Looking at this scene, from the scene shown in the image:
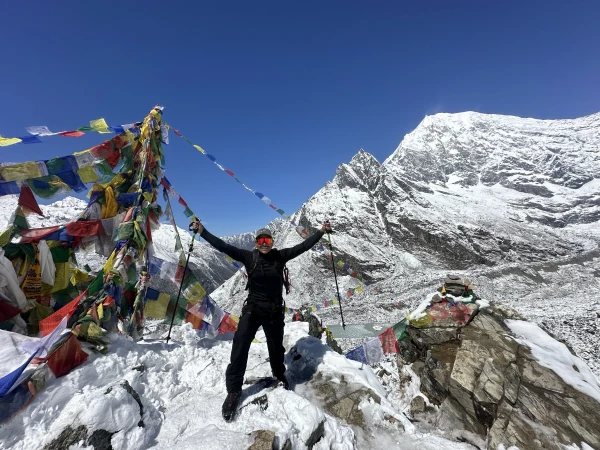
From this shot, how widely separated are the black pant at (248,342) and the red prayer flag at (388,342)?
5.39m

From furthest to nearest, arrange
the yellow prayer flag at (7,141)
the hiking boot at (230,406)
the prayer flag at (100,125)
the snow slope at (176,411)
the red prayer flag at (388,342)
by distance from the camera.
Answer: the red prayer flag at (388,342), the prayer flag at (100,125), the yellow prayer flag at (7,141), the hiking boot at (230,406), the snow slope at (176,411)

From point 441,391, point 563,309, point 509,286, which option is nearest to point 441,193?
point 509,286

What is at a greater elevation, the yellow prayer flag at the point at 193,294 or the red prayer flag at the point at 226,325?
the yellow prayer flag at the point at 193,294

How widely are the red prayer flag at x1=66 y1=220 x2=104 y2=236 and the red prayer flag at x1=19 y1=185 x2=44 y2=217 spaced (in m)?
0.67

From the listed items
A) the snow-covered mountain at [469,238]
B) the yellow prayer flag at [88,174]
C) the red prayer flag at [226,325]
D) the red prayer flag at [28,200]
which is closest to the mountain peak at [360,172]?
the snow-covered mountain at [469,238]

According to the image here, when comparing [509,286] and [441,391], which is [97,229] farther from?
[509,286]

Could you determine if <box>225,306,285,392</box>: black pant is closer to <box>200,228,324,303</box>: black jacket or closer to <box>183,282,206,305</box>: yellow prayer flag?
<box>200,228,324,303</box>: black jacket

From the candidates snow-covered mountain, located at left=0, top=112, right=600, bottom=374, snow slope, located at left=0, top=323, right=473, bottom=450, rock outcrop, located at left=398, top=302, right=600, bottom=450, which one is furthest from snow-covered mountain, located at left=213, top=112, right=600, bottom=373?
snow slope, located at left=0, top=323, right=473, bottom=450

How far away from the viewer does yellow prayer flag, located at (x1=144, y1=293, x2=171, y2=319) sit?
25.3 feet

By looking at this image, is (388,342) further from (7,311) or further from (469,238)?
(469,238)

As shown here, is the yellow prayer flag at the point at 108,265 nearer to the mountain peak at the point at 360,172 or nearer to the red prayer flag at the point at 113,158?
the red prayer flag at the point at 113,158

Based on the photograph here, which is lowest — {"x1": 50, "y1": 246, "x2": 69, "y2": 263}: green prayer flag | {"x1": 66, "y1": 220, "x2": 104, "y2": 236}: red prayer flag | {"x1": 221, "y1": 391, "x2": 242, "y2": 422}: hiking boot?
{"x1": 221, "y1": 391, "x2": 242, "y2": 422}: hiking boot

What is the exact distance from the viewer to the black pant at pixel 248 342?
4727 millimetres

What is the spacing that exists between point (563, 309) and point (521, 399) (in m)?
63.2
